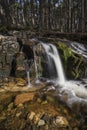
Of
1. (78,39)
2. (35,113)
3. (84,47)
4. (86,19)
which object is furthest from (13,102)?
(86,19)

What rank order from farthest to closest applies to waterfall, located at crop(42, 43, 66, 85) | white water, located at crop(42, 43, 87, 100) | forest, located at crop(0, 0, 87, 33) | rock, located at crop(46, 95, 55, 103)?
forest, located at crop(0, 0, 87, 33) → waterfall, located at crop(42, 43, 66, 85) → white water, located at crop(42, 43, 87, 100) → rock, located at crop(46, 95, 55, 103)

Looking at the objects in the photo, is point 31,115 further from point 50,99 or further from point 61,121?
point 50,99

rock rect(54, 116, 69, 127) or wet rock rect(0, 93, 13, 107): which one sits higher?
wet rock rect(0, 93, 13, 107)

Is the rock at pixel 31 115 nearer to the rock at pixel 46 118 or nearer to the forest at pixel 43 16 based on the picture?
the rock at pixel 46 118

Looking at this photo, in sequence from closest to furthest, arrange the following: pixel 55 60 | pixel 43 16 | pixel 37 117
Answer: pixel 37 117
pixel 55 60
pixel 43 16

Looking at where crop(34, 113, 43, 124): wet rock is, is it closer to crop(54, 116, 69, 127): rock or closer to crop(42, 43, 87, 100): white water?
crop(54, 116, 69, 127): rock

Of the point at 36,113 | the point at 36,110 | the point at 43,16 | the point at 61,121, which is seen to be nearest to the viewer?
the point at 61,121

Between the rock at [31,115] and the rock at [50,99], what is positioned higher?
the rock at [31,115]

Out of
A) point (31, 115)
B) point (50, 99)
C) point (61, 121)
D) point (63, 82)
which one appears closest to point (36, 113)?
point (31, 115)

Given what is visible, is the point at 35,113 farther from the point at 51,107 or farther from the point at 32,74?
the point at 32,74

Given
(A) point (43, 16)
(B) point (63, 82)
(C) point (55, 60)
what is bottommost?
(B) point (63, 82)

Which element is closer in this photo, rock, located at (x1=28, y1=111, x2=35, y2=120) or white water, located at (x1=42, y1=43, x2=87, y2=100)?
rock, located at (x1=28, y1=111, x2=35, y2=120)

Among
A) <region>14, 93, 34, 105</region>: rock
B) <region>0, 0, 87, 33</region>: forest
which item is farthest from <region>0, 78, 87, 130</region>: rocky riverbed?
<region>0, 0, 87, 33</region>: forest

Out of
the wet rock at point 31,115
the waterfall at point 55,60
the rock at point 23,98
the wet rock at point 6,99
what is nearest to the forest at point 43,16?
the waterfall at point 55,60
